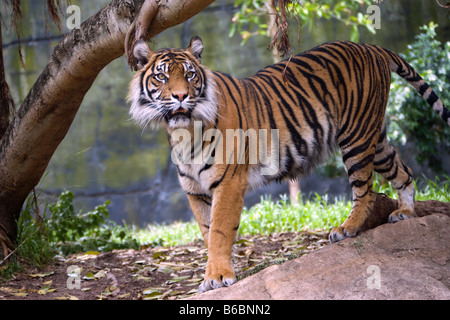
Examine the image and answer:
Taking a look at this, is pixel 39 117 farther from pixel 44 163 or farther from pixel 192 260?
pixel 192 260

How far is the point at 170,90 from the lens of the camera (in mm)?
3453

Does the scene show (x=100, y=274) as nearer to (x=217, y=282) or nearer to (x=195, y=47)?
(x=217, y=282)

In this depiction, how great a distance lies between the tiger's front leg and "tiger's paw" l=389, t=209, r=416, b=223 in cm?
136

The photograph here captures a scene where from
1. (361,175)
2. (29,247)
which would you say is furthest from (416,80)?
(29,247)

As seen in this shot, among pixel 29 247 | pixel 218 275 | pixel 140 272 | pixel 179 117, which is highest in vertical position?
pixel 179 117

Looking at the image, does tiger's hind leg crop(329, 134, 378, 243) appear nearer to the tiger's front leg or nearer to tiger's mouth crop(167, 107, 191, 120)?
the tiger's front leg

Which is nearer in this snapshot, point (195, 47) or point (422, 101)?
point (195, 47)

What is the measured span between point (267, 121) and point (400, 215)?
1.34 m

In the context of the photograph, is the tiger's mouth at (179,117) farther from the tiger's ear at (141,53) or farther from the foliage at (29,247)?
the foliage at (29,247)

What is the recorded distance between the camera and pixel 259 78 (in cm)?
426

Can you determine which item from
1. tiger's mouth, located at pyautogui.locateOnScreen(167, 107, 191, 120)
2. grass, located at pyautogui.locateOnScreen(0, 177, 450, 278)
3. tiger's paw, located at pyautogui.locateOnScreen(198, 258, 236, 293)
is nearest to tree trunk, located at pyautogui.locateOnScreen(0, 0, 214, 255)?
grass, located at pyautogui.locateOnScreen(0, 177, 450, 278)

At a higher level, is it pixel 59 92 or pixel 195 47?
pixel 195 47

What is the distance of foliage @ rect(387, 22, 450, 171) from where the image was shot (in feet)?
22.9

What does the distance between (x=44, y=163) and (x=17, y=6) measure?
4.38 feet
